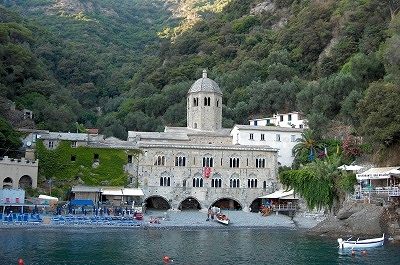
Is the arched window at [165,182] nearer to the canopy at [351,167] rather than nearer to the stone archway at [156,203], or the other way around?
the stone archway at [156,203]

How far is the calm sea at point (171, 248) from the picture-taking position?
34.8 metres

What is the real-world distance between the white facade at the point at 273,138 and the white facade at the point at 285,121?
11.8ft

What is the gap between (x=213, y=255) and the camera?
3681 cm

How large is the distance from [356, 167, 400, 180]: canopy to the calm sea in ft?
25.8

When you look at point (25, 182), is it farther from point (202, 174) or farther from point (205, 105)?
point (205, 105)

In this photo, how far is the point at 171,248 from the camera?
39688 mm

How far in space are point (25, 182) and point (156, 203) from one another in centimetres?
1436

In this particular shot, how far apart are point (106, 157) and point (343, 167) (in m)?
23.8

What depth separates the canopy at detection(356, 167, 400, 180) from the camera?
4938cm

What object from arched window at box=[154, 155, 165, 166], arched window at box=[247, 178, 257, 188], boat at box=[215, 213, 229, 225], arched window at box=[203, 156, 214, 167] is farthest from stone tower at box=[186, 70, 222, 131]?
boat at box=[215, 213, 229, 225]

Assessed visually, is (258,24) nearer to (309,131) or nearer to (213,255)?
(309,131)

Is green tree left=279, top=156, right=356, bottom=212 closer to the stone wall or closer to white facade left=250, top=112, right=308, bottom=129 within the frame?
the stone wall

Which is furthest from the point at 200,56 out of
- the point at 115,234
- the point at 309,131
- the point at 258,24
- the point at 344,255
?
the point at 344,255

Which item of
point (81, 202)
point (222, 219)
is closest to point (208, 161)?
point (222, 219)
